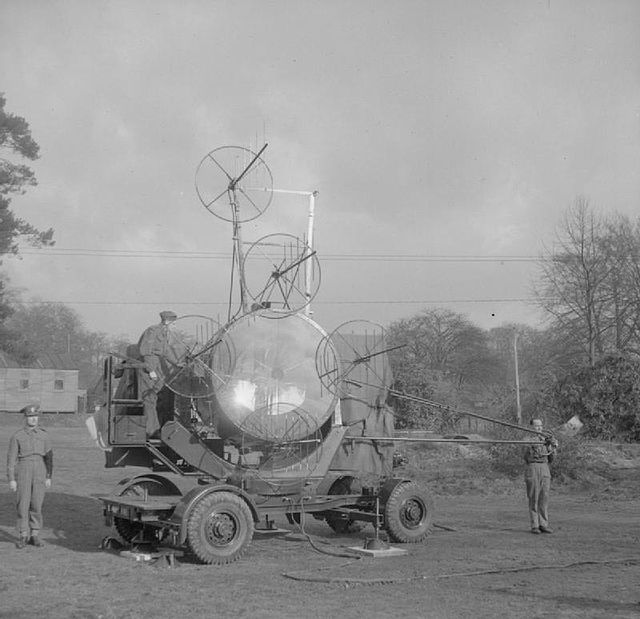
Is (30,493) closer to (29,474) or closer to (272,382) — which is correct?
(29,474)

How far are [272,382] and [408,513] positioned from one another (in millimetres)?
2895

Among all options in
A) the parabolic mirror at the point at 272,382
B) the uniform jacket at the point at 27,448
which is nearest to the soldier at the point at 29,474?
the uniform jacket at the point at 27,448

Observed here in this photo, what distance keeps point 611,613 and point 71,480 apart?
56.4 ft

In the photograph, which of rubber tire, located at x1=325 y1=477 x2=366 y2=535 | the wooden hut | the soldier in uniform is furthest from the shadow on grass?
the wooden hut

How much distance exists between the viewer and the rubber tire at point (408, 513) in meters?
12.7

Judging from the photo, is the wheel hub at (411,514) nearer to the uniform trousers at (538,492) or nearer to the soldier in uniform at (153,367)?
the uniform trousers at (538,492)

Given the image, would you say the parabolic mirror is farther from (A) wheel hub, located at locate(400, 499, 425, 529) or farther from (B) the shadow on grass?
(B) the shadow on grass

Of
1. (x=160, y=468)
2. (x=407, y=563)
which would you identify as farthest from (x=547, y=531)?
(x=160, y=468)

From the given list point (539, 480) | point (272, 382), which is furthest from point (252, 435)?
point (539, 480)

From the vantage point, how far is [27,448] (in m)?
12.5

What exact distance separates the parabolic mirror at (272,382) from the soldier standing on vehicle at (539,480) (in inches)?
148

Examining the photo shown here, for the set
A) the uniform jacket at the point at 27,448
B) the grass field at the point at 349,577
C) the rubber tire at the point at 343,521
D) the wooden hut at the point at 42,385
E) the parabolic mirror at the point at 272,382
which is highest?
the wooden hut at the point at 42,385

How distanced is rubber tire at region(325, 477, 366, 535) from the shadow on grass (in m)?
3.60

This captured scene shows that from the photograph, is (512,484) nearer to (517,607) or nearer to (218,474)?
(218,474)
